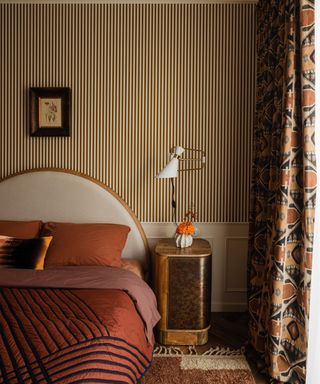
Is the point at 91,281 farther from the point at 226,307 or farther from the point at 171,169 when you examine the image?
the point at 226,307

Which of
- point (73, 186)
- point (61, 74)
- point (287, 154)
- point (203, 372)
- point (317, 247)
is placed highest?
point (61, 74)

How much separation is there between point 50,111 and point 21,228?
100 centimetres

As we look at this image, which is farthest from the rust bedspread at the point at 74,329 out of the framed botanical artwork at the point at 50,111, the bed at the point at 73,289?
the framed botanical artwork at the point at 50,111

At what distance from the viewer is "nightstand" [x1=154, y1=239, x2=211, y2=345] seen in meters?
2.61

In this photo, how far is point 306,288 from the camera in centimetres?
196

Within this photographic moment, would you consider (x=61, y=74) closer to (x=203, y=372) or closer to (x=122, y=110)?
(x=122, y=110)

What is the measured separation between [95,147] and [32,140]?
1.77 feet

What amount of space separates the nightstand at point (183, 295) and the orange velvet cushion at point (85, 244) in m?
0.37

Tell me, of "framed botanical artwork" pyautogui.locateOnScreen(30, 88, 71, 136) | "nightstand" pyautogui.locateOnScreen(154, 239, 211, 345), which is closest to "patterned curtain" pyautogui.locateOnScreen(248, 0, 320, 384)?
"nightstand" pyautogui.locateOnScreen(154, 239, 211, 345)

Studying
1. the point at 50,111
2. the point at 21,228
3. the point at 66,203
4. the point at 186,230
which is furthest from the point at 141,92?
the point at 21,228

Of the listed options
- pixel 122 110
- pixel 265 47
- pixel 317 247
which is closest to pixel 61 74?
pixel 122 110

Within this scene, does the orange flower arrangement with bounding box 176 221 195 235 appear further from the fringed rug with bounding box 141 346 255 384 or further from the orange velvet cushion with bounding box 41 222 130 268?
the fringed rug with bounding box 141 346 255 384

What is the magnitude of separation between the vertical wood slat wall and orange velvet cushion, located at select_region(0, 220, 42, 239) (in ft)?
1.69

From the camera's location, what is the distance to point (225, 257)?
3191 millimetres
